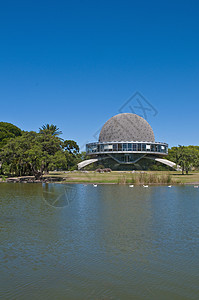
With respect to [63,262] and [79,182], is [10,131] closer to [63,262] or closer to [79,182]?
[79,182]

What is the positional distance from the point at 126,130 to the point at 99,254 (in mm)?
73391

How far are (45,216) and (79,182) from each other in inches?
858

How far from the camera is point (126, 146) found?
72.0m

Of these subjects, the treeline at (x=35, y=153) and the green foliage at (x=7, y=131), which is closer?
the treeline at (x=35, y=153)

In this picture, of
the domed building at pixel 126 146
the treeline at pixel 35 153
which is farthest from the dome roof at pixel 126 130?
the treeline at pixel 35 153

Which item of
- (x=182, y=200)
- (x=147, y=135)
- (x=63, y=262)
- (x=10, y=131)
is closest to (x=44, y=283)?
(x=63, y=262)

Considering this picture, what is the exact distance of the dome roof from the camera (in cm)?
8006

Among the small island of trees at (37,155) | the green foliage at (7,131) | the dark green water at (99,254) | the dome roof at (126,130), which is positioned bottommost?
the dark green water at (99,254)

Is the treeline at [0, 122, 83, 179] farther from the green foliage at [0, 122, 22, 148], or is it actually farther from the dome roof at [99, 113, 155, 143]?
the dome roof at [99, 113, 155, 143]

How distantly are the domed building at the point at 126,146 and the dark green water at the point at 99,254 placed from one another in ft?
183

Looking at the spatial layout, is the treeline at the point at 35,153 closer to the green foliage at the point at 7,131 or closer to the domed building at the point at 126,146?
the green foliage at the point at 7,131

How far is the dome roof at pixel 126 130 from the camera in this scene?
80.1 metres

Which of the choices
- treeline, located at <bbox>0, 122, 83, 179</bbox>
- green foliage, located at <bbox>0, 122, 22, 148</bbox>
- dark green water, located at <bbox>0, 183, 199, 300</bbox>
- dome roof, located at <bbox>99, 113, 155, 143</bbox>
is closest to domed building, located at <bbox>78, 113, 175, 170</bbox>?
dome roof, located at <bbox>99, 113, 155, 143</bbox>

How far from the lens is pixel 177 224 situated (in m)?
12.8
